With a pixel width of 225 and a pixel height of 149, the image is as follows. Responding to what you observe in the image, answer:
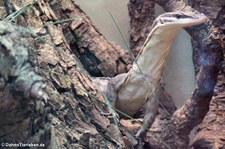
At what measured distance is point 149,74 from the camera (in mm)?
1492

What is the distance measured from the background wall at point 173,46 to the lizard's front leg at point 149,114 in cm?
32

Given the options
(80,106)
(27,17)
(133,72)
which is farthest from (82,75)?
(133,72)

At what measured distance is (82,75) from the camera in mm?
1198

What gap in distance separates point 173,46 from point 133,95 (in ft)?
1.30

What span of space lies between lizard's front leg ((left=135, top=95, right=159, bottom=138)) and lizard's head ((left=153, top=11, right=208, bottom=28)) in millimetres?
245

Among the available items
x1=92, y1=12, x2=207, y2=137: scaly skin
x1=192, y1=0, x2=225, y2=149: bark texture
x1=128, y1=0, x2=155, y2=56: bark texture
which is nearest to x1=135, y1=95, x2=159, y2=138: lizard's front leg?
x1=92, y1=12, x2=207, y2=137: scaly skin

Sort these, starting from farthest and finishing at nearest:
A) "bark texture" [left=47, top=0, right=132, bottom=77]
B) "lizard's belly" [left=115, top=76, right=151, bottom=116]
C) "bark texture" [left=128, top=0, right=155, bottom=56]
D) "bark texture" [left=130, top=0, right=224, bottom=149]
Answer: "bark texture" [left=128, top=0, right=155, bottom=56] → "bark texture" [left=47, top=0, right=132, bottom=77] → "lizard's belly" [left=115, top=76, right=151, bottom=116] → "bark texture" [left=130, top=0, right=224, bottom=149]

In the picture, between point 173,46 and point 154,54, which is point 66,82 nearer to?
point 154,54

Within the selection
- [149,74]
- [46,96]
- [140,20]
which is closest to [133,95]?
[149,74]

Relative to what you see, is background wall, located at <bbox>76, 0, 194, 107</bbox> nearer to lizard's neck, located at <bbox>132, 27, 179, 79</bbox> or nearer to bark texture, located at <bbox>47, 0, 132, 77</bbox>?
bark texture, located at <bbox>47, 0, 132, 77</bbox>

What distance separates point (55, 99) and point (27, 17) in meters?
0.32

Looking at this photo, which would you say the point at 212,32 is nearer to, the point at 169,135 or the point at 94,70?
the point at 169,135

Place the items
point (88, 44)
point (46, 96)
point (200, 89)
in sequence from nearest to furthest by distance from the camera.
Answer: point (46, 96) < point (200, 89) < point (88, 44)

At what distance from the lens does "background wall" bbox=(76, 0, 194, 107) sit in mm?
1847
